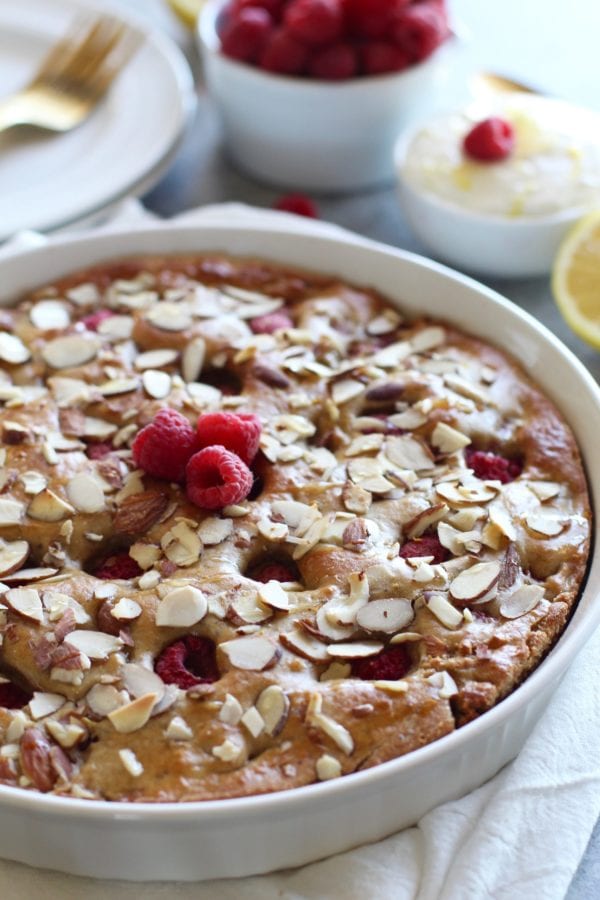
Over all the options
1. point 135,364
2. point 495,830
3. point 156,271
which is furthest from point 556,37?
point 495,830

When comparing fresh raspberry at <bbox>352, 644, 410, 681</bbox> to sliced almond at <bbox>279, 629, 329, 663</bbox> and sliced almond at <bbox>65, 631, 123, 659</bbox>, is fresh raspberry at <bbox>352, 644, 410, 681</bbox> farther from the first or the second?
sliced almond at <bbox>65, 631, 123, 659</bbox>

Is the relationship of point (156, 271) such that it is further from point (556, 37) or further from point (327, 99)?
point (556, 37)

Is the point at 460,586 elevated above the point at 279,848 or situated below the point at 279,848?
above

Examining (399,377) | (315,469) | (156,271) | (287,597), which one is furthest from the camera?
(156,271)

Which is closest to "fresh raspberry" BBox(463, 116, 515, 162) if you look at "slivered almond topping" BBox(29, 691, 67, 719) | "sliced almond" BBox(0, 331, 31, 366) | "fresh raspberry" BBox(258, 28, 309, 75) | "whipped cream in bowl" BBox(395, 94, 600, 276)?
"whipped cream in bowl" BBox(395, 94, 600, 276)

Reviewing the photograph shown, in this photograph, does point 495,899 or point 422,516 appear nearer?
point 495,899
